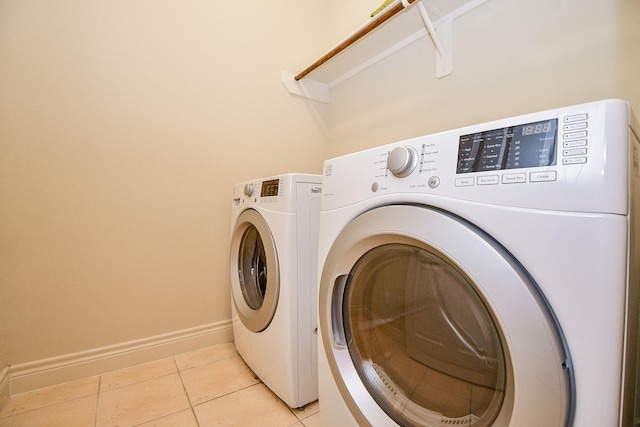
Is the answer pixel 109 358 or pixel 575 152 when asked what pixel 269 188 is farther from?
pixel 109 358

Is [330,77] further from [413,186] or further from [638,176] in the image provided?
[638,176]

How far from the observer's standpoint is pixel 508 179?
0.41 meters

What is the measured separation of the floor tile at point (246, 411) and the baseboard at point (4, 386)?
69cm

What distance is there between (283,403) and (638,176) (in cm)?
116

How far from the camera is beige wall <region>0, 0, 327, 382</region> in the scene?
3.42 ft

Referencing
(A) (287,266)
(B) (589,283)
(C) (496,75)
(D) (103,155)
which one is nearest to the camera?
(B) (589,283)

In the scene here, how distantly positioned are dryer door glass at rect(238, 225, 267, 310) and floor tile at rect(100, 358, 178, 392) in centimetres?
48

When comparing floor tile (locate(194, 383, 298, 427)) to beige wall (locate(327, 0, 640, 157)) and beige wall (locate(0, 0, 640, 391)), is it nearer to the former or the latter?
beige wall (locate(0, 0, 640, 391))

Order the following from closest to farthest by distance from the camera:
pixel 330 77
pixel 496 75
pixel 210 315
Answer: pixel 496 75 → pixel 210 315 → pixel 330 77

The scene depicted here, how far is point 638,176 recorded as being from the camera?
0.44 m

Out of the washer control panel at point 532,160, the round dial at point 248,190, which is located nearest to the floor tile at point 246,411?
the round dial at point 248,190

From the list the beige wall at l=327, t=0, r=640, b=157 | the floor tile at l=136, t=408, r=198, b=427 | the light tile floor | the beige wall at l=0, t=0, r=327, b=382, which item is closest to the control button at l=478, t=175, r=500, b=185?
the beige wall at l=327, t=0, r=640, b=157

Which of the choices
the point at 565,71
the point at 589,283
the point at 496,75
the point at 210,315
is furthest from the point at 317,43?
the point at 589,283

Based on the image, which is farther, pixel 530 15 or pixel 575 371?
pixel 530 15
